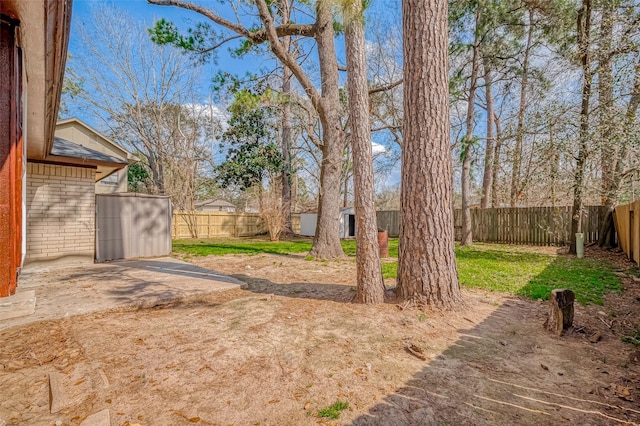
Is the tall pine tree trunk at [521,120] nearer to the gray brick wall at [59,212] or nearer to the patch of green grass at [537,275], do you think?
the patch of green grass at [537,275]

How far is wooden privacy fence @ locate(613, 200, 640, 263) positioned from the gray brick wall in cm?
1162

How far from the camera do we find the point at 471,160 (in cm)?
1112

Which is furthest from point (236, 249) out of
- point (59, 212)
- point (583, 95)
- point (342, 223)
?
point (583, 95)

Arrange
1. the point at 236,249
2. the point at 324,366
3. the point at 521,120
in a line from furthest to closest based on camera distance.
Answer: the point at 236,249 < the point at 521,120 < the point at 324,366

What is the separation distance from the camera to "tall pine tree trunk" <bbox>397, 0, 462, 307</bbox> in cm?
351

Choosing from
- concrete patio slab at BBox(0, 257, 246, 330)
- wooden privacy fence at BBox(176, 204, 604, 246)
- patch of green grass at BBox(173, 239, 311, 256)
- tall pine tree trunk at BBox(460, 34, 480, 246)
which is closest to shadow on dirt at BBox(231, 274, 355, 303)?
concrete patio slab at BBox(0, 257, 246, 330)

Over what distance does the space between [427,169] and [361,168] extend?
32.6 inches

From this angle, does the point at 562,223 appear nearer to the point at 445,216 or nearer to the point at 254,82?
the point at 445,216

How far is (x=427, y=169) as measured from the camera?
3543mm

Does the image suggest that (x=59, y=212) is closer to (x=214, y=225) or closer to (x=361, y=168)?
(x=361, y=168)

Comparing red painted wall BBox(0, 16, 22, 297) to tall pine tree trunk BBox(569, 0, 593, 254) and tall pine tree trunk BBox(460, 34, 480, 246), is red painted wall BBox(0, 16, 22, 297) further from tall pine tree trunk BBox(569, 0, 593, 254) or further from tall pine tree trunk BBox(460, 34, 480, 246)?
tall pine tree trunk BBox(460, 34, 480, 246)

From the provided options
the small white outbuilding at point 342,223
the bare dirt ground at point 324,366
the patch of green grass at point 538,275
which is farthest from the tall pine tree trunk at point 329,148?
the small white outbuilding at point 342,223

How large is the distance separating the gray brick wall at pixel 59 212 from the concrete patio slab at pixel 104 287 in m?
0.42

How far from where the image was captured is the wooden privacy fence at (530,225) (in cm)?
985
